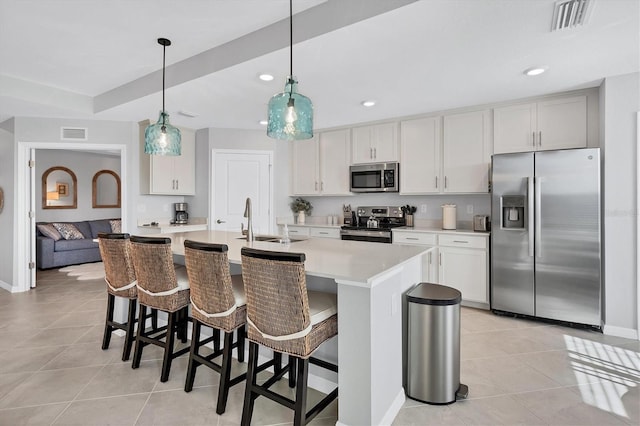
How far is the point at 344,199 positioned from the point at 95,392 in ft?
13.0

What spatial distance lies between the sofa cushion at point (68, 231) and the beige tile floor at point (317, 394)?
3.68 m

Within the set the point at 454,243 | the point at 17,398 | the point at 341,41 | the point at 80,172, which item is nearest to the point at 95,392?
the point at 17,398

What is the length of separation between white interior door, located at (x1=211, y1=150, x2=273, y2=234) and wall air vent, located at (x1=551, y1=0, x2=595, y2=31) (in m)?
3.97

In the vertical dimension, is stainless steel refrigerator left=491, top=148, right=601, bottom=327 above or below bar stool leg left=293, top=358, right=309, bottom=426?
above

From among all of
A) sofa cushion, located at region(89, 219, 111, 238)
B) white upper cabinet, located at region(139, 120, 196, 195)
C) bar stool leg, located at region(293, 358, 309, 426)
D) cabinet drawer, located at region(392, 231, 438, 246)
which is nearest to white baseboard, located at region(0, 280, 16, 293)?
white upper cabinet, located at region(139, 120, 196, 195)

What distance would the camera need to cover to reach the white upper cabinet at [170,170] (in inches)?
189

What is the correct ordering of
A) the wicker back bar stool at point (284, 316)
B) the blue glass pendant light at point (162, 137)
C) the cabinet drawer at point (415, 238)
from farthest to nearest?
1. the cabinet drawer at point (415, 238)
2. the blue glass pendant light at point (162, 137)
3. the wicker back bar stool at point (284, 316)

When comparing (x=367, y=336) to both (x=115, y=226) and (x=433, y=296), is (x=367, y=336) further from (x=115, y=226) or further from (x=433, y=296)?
(x=115, y=226)

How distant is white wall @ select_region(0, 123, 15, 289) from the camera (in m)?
4.72

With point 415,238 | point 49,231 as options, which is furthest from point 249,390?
point 49,231

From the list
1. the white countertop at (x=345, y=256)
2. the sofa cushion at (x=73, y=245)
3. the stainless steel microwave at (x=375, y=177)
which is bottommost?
the sofa cushion at (x=73, y=245)

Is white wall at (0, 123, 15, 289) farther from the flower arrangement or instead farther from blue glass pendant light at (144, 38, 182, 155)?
the flower arrangement

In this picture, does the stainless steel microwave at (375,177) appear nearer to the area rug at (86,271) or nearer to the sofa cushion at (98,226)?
the area rug at (86,271)

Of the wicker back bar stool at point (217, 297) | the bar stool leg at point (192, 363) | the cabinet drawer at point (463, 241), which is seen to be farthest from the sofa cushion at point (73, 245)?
the cabinet drawer at point (463, 241)
